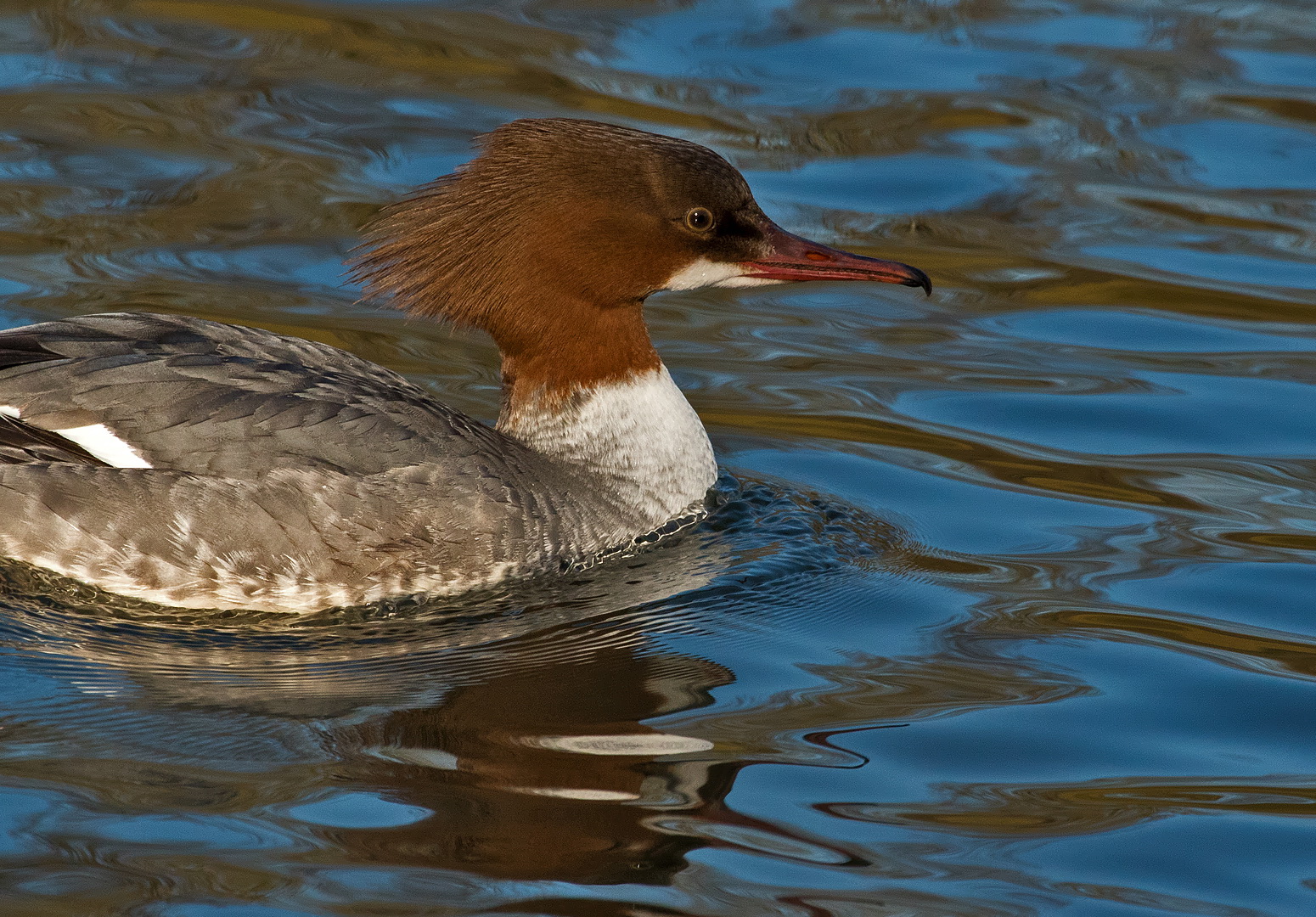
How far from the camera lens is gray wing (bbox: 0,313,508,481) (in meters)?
5.94

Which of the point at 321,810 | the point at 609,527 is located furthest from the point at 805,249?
the point at 321,810

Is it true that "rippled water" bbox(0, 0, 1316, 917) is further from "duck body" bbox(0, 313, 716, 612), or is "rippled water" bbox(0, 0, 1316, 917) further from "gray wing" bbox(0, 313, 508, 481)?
"gray wing" bbox(0, 313, 508, 481)

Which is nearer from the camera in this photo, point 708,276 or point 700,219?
point 700,219

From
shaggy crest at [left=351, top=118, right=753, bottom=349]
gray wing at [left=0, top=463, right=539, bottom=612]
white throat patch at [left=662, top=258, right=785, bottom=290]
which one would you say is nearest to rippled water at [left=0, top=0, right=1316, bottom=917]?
gray wing at [left=0, top=463, right=539, bottom=612]

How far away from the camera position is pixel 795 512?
7.10 metres

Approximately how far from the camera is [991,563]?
6.75m

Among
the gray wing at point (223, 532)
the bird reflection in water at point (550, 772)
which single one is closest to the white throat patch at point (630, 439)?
the gray wing at point (223, 532)

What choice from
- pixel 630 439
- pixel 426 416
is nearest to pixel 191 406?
pixel 426 416

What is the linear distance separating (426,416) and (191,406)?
2.67 feet

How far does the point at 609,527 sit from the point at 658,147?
1.39 m

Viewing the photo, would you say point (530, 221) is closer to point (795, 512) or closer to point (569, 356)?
point (569, 356)

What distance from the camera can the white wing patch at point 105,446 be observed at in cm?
592

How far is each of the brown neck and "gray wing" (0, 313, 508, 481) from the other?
2.00 ft

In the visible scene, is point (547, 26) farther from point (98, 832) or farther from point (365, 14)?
point (98, 832)
